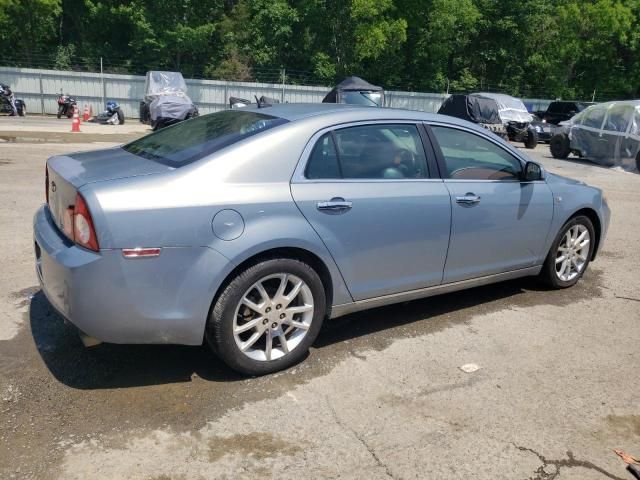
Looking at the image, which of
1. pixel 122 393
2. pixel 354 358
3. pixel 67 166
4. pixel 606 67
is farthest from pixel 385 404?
pixel 606 67

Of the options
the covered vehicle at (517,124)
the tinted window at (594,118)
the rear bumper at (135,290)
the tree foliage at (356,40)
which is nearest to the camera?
the rear bumper at (135,290)

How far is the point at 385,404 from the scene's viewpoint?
3.35 m

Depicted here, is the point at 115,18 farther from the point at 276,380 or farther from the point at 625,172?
the point at 276,380

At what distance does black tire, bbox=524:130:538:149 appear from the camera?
2055 centimetres

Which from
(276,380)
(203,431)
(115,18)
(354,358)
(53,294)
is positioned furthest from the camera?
(115,18)

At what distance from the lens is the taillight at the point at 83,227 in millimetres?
3031

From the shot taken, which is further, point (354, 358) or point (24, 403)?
point (354, 358)

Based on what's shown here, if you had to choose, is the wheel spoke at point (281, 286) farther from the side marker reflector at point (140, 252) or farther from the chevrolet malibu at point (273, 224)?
the side marker reflector at point (140, 252)

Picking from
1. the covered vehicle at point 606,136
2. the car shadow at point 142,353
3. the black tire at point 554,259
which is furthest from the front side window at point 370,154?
the covered vehicle at point 606,136

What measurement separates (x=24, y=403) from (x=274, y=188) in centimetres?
178

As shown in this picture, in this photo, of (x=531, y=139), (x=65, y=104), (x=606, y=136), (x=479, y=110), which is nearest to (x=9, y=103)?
(x=65, y=104)

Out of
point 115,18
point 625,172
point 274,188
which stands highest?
point 115,18

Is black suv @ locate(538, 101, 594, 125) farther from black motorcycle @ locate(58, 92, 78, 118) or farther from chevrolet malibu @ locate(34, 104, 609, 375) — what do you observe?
chevrolet malibu @ locate(34, 104, 609, 375)

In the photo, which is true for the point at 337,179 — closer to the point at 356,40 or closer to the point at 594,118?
the point at 594,118
